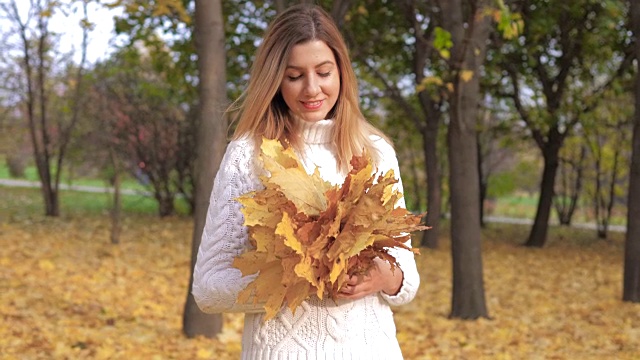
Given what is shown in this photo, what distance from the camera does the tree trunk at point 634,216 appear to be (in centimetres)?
732

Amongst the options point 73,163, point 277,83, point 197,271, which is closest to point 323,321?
point 197,271

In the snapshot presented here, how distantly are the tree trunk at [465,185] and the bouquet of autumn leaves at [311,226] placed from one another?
5.04m

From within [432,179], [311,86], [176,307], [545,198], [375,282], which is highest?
[432,179]

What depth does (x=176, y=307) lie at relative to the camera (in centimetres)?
686

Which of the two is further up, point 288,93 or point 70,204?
point 288,93

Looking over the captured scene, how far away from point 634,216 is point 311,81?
633 cm

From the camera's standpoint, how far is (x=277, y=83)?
6.34 feet

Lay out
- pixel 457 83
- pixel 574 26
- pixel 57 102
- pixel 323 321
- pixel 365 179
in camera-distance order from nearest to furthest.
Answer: pixel 365 179
pixel 323 321
pixel 457 83
pixel 574 26
pixel 57 102

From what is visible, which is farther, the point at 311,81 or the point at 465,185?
the point at 465,185

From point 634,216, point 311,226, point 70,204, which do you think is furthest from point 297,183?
point 70,204

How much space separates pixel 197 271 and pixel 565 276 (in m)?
8.82

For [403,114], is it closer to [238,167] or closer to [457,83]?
[457,83]

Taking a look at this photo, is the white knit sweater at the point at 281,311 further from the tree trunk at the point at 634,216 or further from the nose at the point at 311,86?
the tree trunk at the point at 634,216

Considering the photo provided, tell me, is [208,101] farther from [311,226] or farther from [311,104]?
[311,226]
